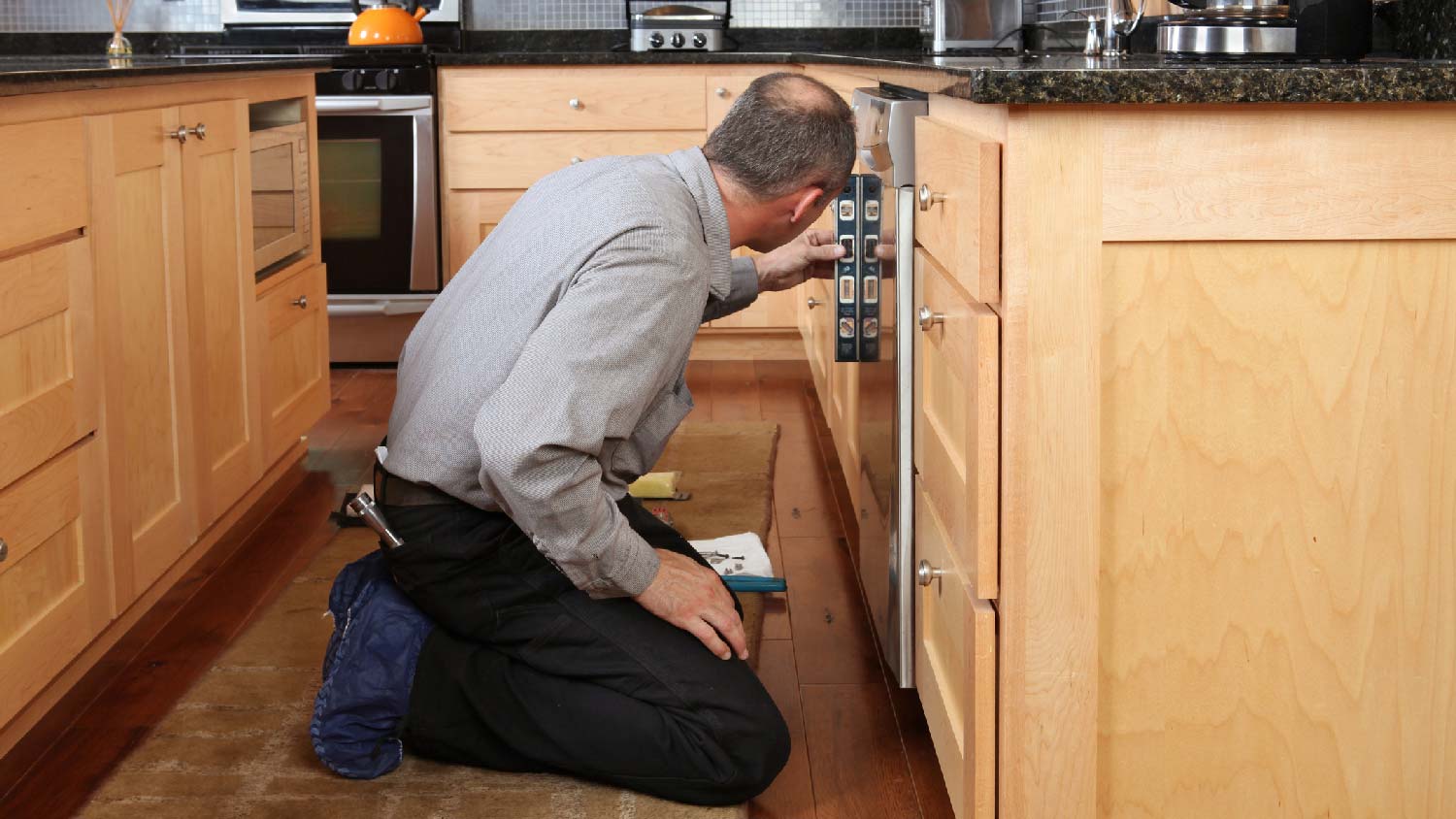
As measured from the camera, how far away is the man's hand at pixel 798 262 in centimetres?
215

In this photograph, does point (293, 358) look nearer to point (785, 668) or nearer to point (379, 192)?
point (379, 192)

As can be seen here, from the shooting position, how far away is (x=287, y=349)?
312cm

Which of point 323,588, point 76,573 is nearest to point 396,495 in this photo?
point 76,573

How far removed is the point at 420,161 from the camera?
4.19 meters

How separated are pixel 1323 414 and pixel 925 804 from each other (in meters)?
0.77

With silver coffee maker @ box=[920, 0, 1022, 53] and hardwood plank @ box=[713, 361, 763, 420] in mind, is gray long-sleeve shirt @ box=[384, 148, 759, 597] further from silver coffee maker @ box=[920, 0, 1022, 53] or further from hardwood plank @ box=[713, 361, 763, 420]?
silver coffee maker @ box=[920, 0, 1022, 53]

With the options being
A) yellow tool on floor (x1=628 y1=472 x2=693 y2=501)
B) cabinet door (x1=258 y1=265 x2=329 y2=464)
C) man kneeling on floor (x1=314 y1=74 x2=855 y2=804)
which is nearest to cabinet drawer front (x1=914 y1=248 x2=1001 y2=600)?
man kneeling on floor (x1=314 y1=74 x2=855 y2=804)

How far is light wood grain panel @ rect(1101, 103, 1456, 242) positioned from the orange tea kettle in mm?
3369

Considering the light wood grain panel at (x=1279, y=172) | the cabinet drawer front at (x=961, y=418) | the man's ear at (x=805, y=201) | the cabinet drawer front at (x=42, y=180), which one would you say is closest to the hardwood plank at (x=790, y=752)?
the cabinet drawer front at (x=961, y=418)

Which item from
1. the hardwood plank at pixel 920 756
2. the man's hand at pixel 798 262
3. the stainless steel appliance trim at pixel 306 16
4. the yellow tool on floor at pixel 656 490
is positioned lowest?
the hardwood plank at pixel 920 756

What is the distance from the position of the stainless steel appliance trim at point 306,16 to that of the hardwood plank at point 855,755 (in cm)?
303

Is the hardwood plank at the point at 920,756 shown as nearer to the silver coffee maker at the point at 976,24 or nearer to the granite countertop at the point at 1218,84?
the granite countertop at the point at 1218,84

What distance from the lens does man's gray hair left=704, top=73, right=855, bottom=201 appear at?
70.2 inches

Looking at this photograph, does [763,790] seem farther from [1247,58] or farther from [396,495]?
[1247,58]
